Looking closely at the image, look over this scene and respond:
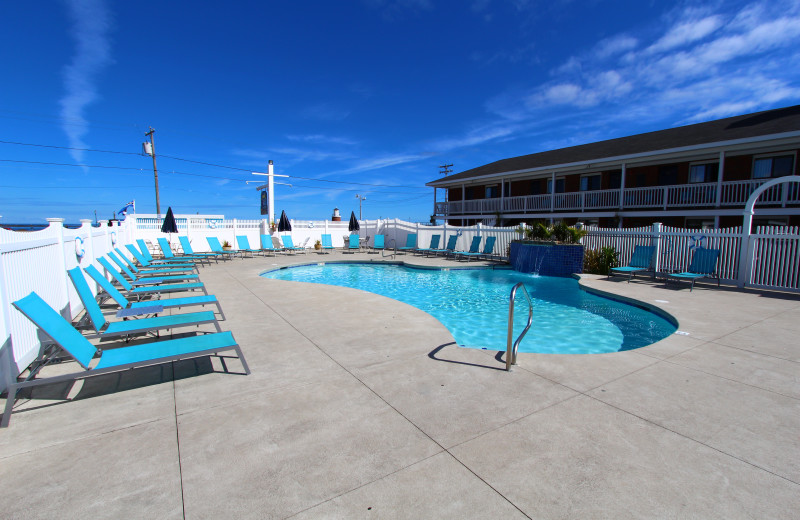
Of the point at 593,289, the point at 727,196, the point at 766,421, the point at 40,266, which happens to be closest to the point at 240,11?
the point at 40,266

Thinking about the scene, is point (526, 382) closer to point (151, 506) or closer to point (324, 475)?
point (324, 475)

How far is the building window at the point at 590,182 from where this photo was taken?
21466 millimetres

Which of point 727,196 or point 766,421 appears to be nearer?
point 766,421

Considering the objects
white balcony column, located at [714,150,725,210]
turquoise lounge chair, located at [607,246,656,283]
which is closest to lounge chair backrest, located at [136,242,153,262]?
turquoise lounge chair, located at [607,246,656,283]

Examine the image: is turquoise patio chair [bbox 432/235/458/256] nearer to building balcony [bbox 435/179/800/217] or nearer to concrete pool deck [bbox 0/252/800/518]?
building balcony [bbox 435/179/800/217]

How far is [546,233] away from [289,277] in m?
9.13

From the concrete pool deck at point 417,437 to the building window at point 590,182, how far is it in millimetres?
18946

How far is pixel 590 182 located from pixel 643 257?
12.9 metres

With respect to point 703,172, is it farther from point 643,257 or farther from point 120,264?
point 120,264

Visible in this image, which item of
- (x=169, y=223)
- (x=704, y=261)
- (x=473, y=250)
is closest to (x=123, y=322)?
(x=704, y=261)

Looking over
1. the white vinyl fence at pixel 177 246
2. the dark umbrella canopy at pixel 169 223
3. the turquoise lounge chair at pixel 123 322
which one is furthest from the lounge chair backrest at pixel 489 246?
A: the dark umbrella canopy at pixel 169 223

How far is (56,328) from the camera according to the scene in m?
3.20

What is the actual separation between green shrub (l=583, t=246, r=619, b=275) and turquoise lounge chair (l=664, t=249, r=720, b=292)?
7.16ft

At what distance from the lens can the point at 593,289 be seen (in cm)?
925
